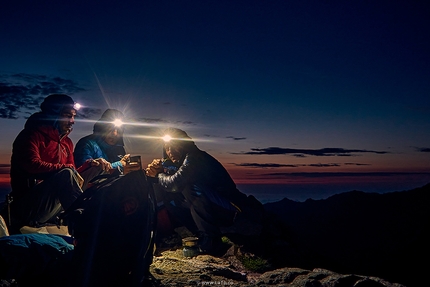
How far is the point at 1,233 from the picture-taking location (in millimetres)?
4645

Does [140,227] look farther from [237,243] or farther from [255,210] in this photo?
[255,210]

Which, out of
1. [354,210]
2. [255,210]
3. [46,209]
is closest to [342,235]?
[354,210]

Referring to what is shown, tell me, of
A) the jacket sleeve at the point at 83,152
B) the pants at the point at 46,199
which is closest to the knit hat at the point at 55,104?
the pants at the point at 46,199

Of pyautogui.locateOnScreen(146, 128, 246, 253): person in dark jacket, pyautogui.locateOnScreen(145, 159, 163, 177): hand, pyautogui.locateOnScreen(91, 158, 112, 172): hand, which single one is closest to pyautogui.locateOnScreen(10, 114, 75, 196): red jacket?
pyautogui.locateOnScreen(91, 158, 112, 172): hand

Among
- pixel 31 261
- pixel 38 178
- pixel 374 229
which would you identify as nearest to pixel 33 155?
pixel 38 178

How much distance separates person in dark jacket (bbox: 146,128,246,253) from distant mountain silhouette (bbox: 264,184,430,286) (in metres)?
25.0

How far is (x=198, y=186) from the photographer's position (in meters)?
7.30

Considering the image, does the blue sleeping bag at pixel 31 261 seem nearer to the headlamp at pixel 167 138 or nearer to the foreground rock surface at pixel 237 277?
the foreground rock surface at pixel 237 277

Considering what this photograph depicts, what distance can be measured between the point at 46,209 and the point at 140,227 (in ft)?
9.45

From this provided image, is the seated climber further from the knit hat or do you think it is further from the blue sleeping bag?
the blue sleeping bag

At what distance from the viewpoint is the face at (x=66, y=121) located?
→ 5.91 m

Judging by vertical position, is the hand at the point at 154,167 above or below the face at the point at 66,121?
below

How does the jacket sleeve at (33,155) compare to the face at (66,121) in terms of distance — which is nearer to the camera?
the jacket sleeve at (33,155)

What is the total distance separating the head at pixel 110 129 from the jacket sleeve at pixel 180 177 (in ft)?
5.57
